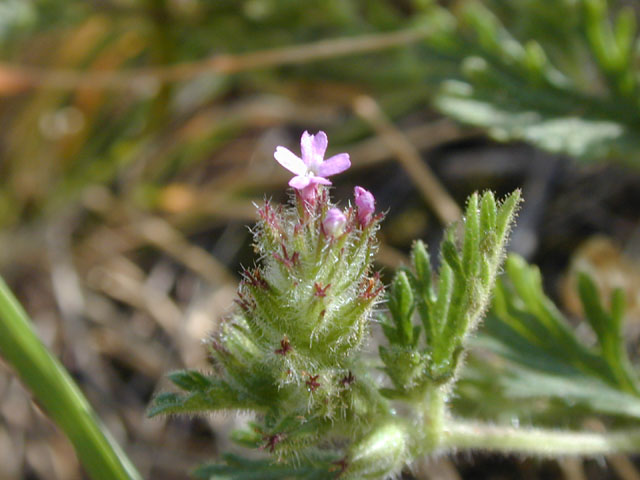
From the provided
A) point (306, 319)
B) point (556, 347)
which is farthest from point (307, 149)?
point (556, 347)

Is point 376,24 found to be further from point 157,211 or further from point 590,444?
point 590,444

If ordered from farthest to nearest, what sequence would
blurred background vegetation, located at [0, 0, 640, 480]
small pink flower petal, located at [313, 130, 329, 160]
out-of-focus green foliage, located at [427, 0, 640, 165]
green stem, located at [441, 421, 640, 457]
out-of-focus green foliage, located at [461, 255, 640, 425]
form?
blurred background vegetation, located at [0, 0, 640, 480]
out-of-focus green foliage, located at [427, 0, 640, 165]
out-of-focus green foliage, located at [461, 255, 640, 425]
green stem, located at [441, 421, 640, 457]
small pink flower petal, located at [313, 130, 329, 160]

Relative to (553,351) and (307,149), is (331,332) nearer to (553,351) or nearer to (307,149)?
(307,149)

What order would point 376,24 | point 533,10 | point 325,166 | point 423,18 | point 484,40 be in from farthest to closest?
point 376,24
point 423,18
point 533,10
point 484,40
point 325,166

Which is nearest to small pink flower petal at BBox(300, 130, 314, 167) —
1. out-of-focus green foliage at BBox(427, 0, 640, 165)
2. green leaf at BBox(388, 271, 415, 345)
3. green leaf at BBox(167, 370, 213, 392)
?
green leaf at BBox(388, 271, 415, 345)

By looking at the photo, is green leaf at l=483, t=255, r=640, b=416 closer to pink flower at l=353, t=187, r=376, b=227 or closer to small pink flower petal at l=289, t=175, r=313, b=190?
pink flower at l=353, t=187, r=376, b=227

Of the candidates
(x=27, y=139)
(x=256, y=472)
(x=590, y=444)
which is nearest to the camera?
(x=256, y=472)

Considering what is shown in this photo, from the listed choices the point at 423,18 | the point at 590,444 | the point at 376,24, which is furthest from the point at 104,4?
the point at 590,444
